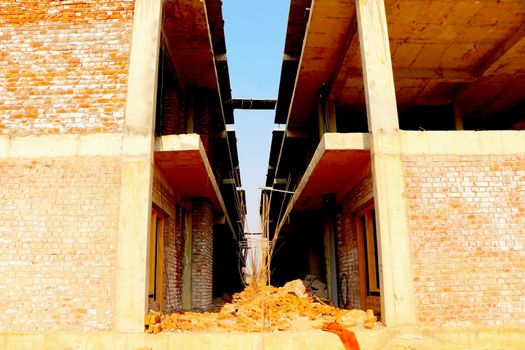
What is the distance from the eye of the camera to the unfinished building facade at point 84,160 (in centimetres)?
595

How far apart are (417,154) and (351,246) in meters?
3.46

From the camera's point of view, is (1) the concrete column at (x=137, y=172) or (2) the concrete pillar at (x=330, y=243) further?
(2) the concrete pillar at (x=330, y=243)

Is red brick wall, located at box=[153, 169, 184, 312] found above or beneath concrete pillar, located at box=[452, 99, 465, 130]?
beneath

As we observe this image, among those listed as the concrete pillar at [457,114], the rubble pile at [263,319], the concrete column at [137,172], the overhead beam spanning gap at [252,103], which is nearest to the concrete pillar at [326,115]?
the concrete pillar at [457,114]

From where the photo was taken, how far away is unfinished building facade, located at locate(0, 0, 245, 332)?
595 cm

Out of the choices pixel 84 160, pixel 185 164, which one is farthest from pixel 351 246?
pixel 84 160

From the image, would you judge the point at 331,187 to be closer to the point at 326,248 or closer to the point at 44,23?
the point at 326,248

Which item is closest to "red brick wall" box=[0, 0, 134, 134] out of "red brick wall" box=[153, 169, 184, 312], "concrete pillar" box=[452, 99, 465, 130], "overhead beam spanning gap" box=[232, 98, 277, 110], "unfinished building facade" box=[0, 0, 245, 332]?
"unfinished building facade" box=[0, 0, 245, 332]

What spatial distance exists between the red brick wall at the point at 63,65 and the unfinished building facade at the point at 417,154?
11.1 ft

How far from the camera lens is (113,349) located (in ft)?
18.7

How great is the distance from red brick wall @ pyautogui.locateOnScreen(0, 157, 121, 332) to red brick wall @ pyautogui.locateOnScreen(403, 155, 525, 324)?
14.1ft

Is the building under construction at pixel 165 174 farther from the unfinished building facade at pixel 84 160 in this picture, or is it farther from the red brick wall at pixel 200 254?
the red brick wall at pixel 200 254

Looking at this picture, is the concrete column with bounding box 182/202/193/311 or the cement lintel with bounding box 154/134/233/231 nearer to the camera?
the cement lintel with bounding box 154/134/233/231

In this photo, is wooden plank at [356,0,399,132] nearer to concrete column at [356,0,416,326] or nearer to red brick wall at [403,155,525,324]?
concrete column at [356,0,416,326]
